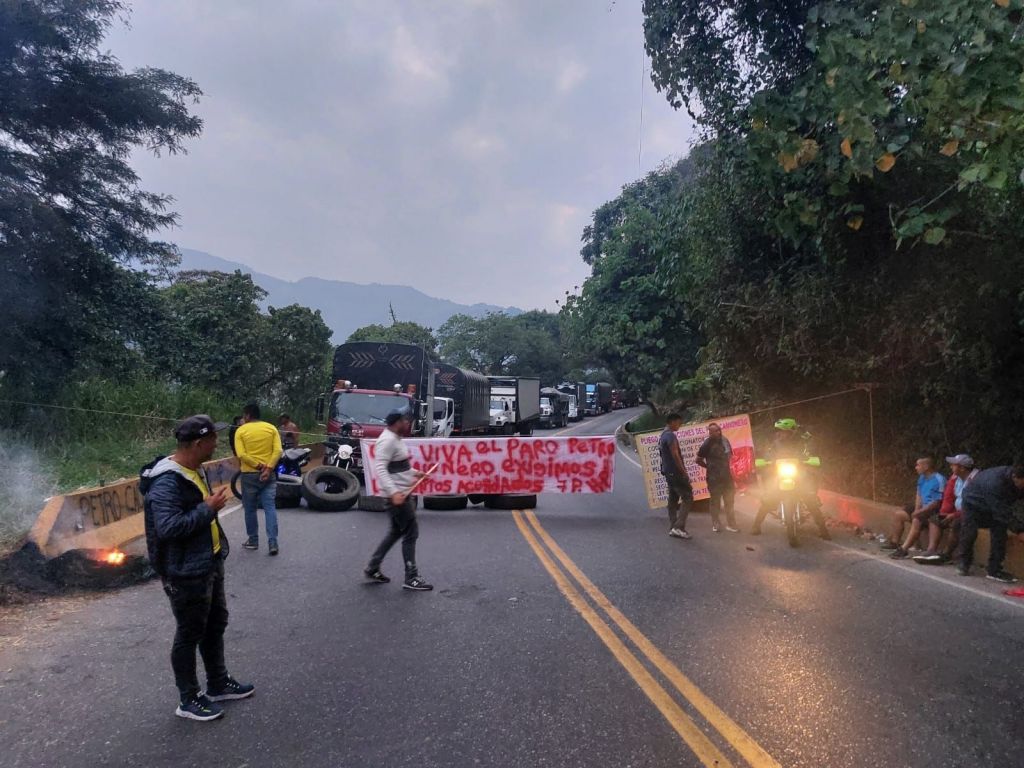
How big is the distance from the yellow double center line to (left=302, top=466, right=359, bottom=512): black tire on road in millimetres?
6110

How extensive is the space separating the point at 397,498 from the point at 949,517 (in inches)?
249

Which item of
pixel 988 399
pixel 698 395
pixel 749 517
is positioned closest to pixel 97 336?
pixel 749 517

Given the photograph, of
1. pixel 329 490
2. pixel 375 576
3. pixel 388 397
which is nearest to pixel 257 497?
pixel 375 576

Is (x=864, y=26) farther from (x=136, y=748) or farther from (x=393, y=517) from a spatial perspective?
(x=136, y=748)

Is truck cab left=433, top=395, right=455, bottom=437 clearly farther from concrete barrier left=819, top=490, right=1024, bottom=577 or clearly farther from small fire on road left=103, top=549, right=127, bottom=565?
small fire on road left=103, top=549, right=127, bottom=565

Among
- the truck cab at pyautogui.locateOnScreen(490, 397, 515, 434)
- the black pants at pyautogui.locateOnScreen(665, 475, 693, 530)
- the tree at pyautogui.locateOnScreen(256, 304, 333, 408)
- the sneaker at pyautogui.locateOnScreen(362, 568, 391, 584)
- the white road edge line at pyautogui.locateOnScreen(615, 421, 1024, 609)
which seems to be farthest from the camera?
the truck cab at pyautogui.locateOnScreen(490, 397, 515, 434)

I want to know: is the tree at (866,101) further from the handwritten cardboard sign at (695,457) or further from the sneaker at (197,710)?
the sneaker at (197,710)

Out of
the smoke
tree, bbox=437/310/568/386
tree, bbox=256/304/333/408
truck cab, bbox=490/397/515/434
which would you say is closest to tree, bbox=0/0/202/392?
the smoke

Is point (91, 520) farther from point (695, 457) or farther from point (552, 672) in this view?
point (695, 457)

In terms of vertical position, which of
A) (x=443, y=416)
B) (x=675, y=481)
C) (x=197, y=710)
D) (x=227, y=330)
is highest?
(x=227, y=330)

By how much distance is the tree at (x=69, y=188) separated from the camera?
1510cm

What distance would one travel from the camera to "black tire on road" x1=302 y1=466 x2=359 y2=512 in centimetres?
1323

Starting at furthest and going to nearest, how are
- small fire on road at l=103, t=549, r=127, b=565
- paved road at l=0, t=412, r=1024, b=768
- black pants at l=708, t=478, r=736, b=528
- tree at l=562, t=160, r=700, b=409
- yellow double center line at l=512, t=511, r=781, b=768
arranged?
tree at l=562, t=160, r=700, b=409 < black pants at l=708, t=478, r=736, b=528 < small fire on road at l=103, t=549, r=127, b=565 < paved road at l=0, t=412, r=1024, b=768 < yellow double center line at l=512, t=511, r=781, b=768

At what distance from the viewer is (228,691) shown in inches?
188
